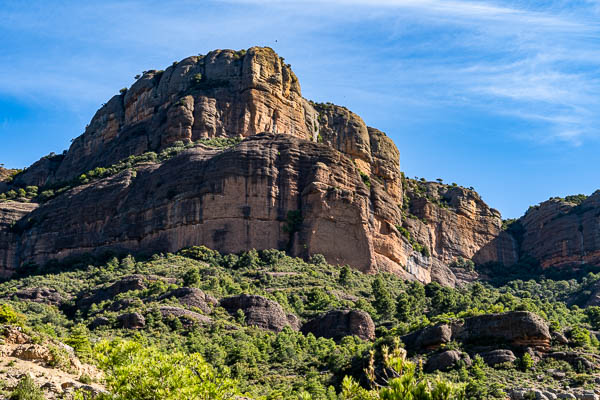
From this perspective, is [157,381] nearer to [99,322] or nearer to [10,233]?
[99,322]

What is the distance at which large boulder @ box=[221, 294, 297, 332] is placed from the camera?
74.7 m

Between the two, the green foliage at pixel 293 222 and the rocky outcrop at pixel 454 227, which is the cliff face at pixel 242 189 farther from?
the rocky outcrop at pixel 454 227

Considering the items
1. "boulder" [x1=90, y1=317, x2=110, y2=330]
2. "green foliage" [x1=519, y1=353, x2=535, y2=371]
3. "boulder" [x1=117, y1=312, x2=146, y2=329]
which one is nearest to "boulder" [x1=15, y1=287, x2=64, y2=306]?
"boulder" [x1=90, y1=317, x2=110, y2=330]

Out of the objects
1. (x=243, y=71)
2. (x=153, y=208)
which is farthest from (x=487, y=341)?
(x=243, y=71)

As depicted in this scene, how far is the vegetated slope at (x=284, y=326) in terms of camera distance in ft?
179

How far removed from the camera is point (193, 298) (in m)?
76.5

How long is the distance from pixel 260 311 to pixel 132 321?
1173 cm

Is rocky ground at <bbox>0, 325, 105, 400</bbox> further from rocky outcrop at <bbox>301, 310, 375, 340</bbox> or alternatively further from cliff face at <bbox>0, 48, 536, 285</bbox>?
cliff face at <bbox>0, 48, 536, 285</bbox>

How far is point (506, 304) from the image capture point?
299ft

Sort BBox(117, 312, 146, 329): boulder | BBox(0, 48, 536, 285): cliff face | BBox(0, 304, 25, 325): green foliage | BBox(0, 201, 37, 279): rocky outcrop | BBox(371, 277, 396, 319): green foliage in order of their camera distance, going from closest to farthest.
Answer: BBox(0, 304, 25, 325): green foliage
BBox(117, 312, 146, 329): boulder
BBox(371, 277, 396, 319): green foliage
BBox(0, 48, 536, 285): cliff face
BBox(0, 201, 37, 279): rocky outcrop

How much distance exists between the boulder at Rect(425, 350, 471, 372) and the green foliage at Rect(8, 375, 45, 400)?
2974 centimetres

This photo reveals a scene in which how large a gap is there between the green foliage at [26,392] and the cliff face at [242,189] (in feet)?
199

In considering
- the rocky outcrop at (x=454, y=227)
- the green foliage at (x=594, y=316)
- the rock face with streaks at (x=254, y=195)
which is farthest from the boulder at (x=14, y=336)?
the rocky outcrop at (x=454, y=227)

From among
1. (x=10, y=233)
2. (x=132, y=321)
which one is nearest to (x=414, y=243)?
(x=10, y=233)
